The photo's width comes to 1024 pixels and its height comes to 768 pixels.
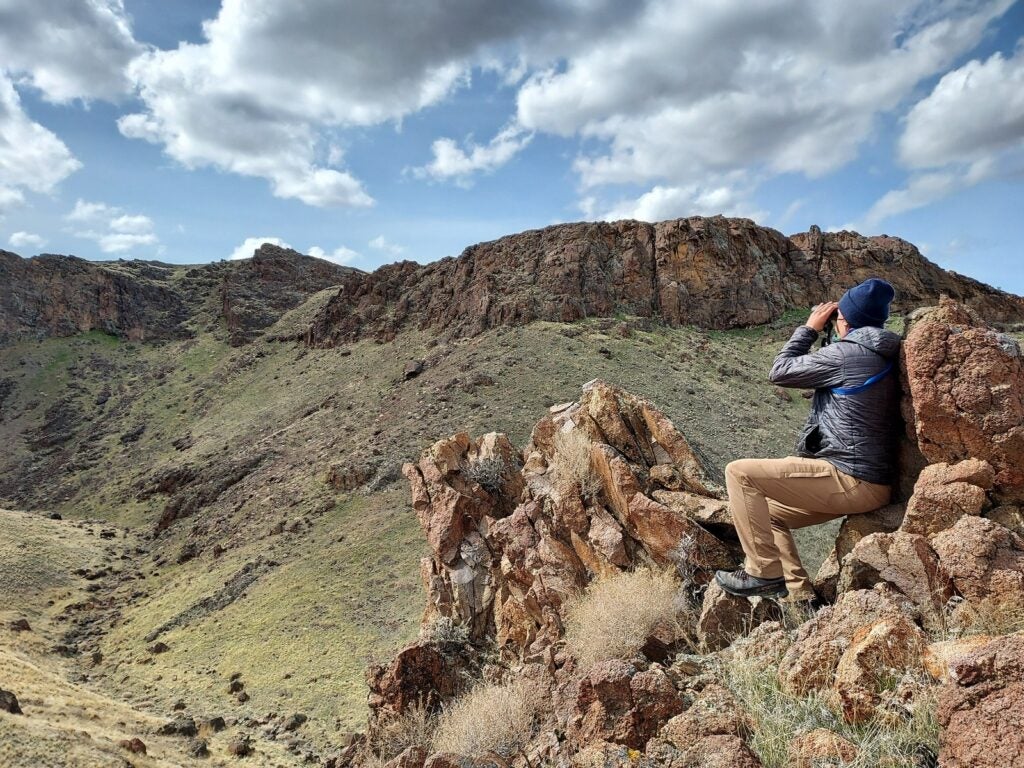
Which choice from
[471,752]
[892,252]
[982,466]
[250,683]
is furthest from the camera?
[892,252]

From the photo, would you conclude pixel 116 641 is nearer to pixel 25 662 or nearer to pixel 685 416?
pixel 25 662

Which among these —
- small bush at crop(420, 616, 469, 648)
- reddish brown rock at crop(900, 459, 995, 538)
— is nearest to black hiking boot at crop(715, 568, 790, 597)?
reddish brown rock at crop(900, 459, 995, 538)

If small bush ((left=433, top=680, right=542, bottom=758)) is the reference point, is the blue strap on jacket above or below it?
above

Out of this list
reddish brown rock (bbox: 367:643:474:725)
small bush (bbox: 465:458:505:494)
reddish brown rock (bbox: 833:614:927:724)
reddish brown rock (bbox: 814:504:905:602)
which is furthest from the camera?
small bush (bbox: 465:458:505:494)

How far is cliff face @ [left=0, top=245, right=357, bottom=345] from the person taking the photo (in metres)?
71.1

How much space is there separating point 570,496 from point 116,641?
74.5 ft

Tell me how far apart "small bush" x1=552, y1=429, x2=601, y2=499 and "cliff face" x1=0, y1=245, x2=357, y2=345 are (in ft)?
215

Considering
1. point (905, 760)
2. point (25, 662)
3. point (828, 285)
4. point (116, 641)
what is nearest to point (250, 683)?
point (25, 662)

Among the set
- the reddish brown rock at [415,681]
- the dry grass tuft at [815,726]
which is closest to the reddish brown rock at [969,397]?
the dry grass tuft at [815,726]

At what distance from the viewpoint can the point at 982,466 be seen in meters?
4.62

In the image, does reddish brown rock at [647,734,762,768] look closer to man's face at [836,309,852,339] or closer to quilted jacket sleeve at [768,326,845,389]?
quilted jacket sleeve at [768,326,845,389]

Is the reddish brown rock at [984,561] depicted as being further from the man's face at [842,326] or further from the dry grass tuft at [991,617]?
the man's face at [842,326]

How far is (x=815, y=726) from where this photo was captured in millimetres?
3658

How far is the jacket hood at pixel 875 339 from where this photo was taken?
4.94 meters
